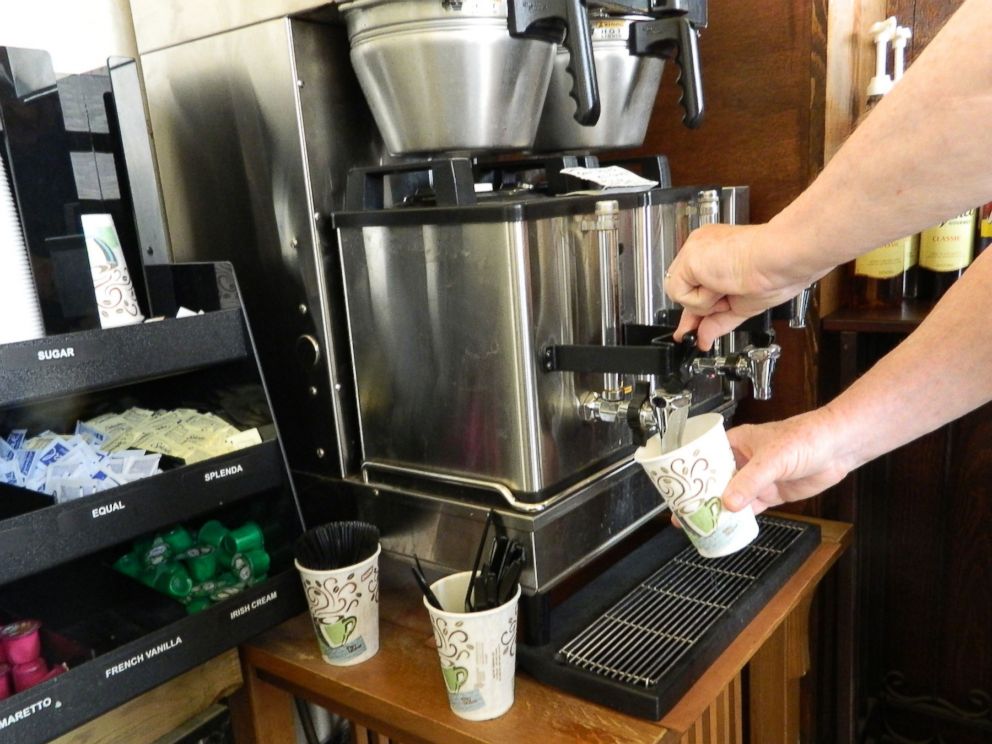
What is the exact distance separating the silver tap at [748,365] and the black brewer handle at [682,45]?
0.27 metres

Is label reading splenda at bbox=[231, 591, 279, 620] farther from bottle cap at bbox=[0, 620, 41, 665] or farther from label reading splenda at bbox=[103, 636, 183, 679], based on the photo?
bottle cap at bbox=[0, 620, 41, 665]

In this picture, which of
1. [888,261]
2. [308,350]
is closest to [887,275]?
[888,261]

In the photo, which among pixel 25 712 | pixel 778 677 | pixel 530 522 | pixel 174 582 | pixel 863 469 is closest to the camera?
pixel 25 712

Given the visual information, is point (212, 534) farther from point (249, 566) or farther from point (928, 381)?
point (928, 381)

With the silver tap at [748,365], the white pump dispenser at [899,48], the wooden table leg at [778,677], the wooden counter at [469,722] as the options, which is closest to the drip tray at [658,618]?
the wooden counter at [469,722]

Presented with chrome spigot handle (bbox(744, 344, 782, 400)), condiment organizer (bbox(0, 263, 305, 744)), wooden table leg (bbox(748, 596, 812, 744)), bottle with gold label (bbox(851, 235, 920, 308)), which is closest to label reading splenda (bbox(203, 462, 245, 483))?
condiment organizer (bbox(0, 263, 305, 744))

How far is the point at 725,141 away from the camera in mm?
1189

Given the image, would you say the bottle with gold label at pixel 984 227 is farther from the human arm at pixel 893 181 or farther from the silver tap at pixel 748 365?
the human arm at pixel 893 181

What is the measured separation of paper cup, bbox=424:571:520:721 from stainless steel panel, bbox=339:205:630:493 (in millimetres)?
134

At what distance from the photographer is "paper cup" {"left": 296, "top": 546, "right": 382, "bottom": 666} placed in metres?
0.83

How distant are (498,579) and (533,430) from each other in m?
0.15

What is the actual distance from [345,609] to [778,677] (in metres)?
0.66

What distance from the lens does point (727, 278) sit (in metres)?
0.71

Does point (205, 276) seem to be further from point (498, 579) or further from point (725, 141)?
point (725, 141)
